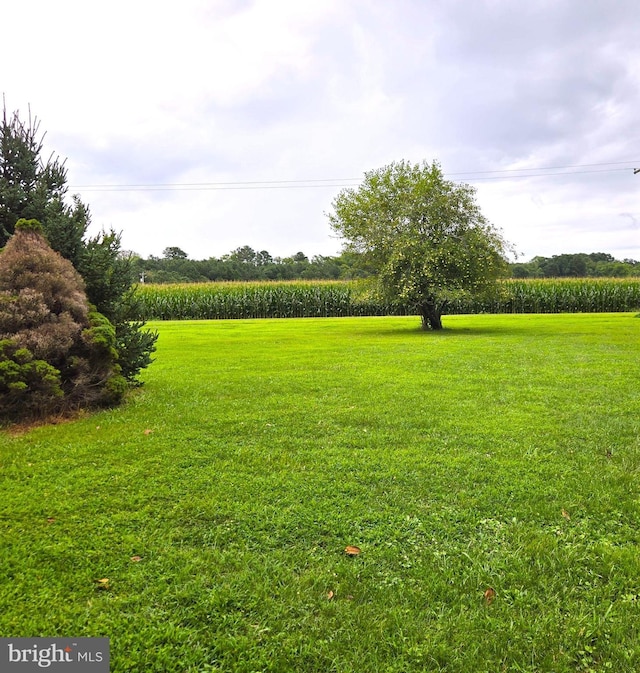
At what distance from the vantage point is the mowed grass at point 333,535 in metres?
2.04

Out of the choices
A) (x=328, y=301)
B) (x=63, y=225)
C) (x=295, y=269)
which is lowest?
(x=328, y=301)

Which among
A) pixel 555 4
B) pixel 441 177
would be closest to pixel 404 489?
pixel 555 4

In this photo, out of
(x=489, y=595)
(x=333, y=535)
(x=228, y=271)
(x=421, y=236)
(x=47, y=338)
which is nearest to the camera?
(x=489, y=595)

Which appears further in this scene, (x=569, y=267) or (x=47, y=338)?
(x=569, y=267)

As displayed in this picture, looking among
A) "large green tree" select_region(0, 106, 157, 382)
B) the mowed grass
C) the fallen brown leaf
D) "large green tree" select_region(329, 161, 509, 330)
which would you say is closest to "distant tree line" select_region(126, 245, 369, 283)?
"large green tree" select_region(329, 161, 509, 330)

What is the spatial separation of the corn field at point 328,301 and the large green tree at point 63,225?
25652 millimetres

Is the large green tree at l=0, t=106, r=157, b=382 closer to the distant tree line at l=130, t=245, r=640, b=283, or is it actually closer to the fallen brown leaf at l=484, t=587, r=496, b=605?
the fallen brown leaf at l=484, t=587, r=496, b=605

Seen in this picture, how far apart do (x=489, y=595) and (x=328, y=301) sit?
30.8 m

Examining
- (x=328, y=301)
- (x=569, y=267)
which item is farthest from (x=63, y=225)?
(x=569, y=267)

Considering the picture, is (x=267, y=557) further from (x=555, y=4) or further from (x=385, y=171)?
(x=385, y=171)

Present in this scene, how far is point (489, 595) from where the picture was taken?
93.2 inches

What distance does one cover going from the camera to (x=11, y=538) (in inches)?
111

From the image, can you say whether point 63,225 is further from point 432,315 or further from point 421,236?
point 432,315

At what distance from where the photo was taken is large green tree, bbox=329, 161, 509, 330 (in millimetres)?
16688
